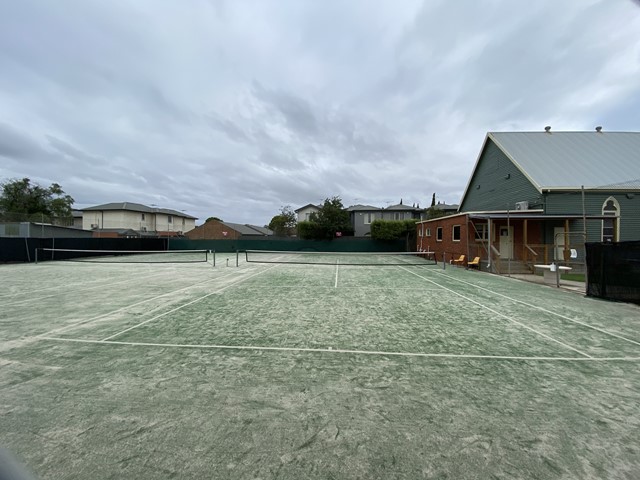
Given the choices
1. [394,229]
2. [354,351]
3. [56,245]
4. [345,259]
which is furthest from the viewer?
[394,229]

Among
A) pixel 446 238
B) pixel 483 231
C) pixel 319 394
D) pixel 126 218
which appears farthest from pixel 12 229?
pixel 483 231

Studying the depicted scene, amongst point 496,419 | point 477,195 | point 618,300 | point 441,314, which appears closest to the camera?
point 496,419

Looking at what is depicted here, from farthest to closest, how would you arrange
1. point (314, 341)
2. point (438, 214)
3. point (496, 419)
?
1. point (438, 214)
2. point (314, 341)
3. point (496, 419)

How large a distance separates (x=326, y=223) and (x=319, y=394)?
126 ft

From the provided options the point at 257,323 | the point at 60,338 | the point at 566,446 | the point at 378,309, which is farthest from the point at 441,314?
the point at 60,338

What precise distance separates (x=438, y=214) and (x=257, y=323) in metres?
41.9

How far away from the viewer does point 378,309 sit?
26.8 ft

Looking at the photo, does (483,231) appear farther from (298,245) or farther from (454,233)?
(298,245)

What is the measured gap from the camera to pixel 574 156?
23.0 metres

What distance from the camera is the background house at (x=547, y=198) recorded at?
19531mm

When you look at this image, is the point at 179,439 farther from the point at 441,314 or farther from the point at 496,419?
the point at 441,314

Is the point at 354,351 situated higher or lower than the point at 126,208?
lower

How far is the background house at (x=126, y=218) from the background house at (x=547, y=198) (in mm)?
57538

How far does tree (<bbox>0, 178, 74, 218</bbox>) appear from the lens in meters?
49.6
